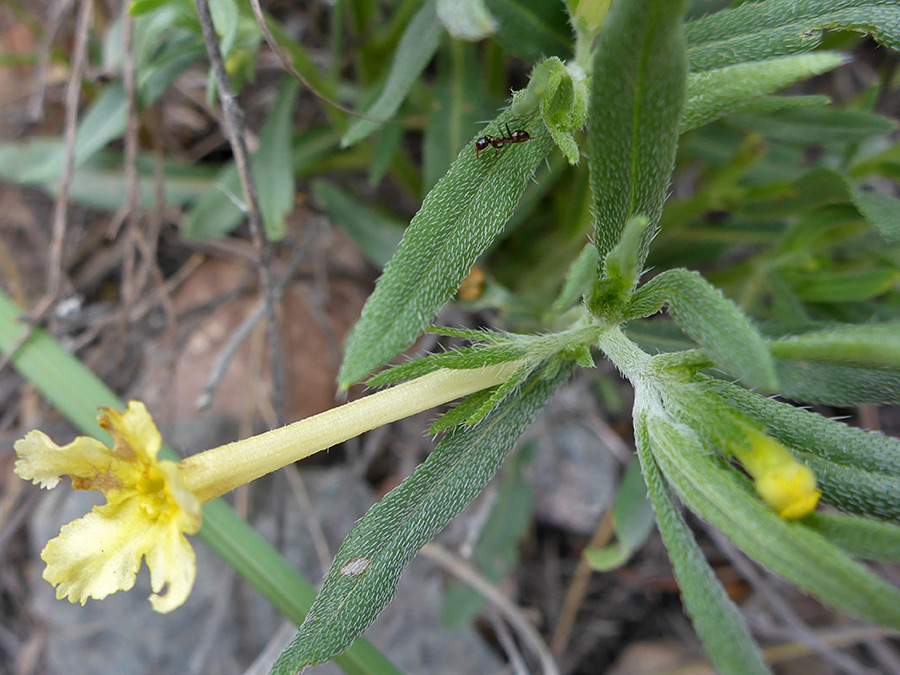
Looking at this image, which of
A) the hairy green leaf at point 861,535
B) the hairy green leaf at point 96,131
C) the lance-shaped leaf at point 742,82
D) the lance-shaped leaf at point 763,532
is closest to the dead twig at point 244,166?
the hairy green leaf at point 96,131

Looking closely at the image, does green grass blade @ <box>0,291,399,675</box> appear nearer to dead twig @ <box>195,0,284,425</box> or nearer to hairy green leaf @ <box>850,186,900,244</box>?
dead twig @ <box>195,0,284,425</box>

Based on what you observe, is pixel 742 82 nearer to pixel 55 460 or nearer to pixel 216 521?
pixel 55 460

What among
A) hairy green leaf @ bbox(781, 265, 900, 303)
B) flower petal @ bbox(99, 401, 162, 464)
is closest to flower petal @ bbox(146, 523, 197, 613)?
flower petal @ bbox(99, 401, 162, 464)

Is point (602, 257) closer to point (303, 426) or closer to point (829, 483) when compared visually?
point (829, 483)

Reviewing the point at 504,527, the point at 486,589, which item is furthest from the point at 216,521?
the point at 504,527

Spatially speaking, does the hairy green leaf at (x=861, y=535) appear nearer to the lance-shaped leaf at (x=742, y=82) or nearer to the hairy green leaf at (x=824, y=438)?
the hairy green leaf at (x=824, y=438)

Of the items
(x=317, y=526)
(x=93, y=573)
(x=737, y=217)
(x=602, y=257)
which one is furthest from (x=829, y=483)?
(x=317, y=526)
